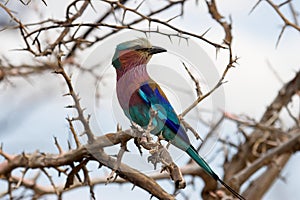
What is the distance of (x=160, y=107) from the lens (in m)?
2.53

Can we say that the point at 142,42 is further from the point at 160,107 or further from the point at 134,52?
the point at 160,107

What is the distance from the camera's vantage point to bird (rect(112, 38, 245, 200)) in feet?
7.96

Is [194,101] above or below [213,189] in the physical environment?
above

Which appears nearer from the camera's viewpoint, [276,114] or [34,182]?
[34,182]

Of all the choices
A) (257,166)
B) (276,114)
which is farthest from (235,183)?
(276,114)

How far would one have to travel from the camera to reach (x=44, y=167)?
360 cm

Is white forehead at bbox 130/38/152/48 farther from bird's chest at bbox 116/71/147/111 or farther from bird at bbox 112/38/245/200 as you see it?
bird's chest at bbox 116/71/147/111

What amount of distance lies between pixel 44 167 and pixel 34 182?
→ 3.11ft

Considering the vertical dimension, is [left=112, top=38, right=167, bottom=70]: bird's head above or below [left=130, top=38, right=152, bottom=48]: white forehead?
below

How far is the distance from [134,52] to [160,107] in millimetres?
250

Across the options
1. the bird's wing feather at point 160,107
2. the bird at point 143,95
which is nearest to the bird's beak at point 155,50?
the bird at point 143,95

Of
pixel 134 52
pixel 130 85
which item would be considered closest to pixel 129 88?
pixel 130 85

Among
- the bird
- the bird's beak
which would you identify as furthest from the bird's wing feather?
the bird's beak

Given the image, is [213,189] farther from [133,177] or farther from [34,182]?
[133,177]
